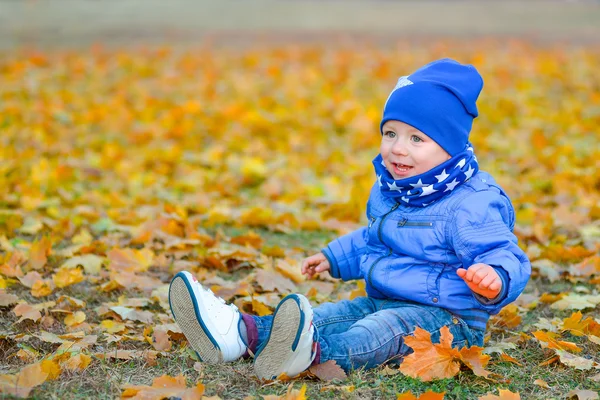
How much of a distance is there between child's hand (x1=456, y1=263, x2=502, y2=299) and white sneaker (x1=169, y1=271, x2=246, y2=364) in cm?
77

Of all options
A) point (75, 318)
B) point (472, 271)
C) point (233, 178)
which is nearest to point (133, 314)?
point (75, 318)

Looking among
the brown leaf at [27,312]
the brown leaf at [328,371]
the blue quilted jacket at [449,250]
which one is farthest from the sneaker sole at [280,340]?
the brown leaf at [27,312]

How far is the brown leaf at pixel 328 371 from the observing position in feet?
7.57

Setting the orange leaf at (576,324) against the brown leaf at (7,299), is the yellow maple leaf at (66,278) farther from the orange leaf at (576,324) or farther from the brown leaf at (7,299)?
the orange leaf at (576,324)

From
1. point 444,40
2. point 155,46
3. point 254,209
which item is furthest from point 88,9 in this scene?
point 254,209

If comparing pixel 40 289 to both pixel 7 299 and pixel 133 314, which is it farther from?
pixel 133 314

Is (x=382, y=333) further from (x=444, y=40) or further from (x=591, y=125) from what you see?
(x=444, y=40)

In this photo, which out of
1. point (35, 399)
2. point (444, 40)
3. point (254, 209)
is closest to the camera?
point (35, 399)

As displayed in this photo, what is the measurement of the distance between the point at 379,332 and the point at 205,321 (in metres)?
0.57

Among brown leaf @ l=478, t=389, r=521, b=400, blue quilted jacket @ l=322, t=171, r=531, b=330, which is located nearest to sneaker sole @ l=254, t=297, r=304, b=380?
blue quilted jacket @ l=322, t=171, r=531, b=330

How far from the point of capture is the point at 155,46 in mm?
11844

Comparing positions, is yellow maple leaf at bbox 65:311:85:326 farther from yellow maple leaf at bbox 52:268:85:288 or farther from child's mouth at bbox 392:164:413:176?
child's mouth at bbox 392:164:413:176

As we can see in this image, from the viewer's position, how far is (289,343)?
2211mm

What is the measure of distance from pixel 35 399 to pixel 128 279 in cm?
118
